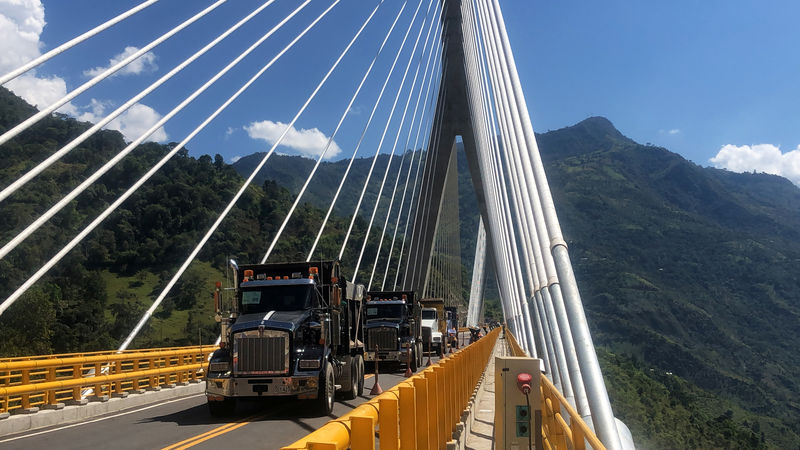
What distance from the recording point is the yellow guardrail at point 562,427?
395 cm

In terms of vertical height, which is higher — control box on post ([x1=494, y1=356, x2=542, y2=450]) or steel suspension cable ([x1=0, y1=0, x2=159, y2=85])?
steel suspension cable ([x1=0, y1=0, x2=159, y2=85])

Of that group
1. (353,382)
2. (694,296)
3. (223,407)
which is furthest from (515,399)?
(694,296)

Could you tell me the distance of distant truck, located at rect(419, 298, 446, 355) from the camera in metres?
31.6

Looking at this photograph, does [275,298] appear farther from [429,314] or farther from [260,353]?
[429,314]

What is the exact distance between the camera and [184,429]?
34.8ft

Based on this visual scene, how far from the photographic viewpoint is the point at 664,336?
123688 mm

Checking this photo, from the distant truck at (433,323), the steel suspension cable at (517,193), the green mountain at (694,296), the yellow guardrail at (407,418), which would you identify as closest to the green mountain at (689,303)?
the green mountain at (694,296)

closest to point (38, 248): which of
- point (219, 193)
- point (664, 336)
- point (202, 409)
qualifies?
point (219, 193)

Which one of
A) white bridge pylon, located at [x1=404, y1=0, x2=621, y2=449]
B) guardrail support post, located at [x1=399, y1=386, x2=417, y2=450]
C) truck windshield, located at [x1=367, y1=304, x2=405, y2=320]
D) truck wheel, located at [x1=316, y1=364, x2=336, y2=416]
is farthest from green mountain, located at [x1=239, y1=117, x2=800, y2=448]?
guardrail support post, located at [x1=399, y1=386, x2=417, y2=450]

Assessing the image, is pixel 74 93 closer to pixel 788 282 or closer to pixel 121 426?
pixel 121 426

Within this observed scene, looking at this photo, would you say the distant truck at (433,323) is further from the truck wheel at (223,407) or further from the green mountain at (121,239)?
the green mountain at (121,239)

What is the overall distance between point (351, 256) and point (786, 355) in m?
83.1

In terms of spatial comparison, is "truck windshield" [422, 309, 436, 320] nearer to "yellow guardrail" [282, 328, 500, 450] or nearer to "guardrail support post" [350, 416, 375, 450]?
"yellow guardrail" [282, 328, 500, 450]

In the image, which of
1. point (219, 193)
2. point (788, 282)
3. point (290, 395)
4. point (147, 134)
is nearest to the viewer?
point (290, 395)
